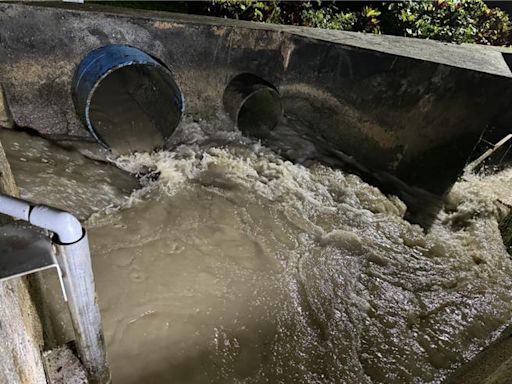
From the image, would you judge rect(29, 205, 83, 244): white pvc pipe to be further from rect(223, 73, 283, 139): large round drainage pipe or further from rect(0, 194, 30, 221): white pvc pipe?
rect(223, 73, 283, 139): large round drainage pipe

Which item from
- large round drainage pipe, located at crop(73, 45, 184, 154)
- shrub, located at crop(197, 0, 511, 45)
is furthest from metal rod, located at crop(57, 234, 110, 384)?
shrub, located at crop(197, 0, 511, 45)

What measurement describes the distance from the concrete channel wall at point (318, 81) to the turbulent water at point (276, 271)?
0.46 meters

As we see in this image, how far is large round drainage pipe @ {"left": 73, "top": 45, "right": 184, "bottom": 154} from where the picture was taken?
404 cm

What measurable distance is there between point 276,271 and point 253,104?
298 centimetres

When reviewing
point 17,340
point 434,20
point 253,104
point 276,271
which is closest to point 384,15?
point 434,20

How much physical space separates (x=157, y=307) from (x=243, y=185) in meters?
1.98

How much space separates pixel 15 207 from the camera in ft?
3.90

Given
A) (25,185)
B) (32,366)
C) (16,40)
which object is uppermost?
(16,40)

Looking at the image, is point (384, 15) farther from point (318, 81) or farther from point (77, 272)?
point (77, 272)

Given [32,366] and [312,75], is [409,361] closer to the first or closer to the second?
[32,366]

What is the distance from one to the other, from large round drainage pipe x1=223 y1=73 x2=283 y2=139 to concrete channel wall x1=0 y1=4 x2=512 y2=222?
0.50 feet

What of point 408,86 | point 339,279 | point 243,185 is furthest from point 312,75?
point 339,279

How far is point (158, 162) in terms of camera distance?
465 cm

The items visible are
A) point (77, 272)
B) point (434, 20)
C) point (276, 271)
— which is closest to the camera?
point (77, 272)
